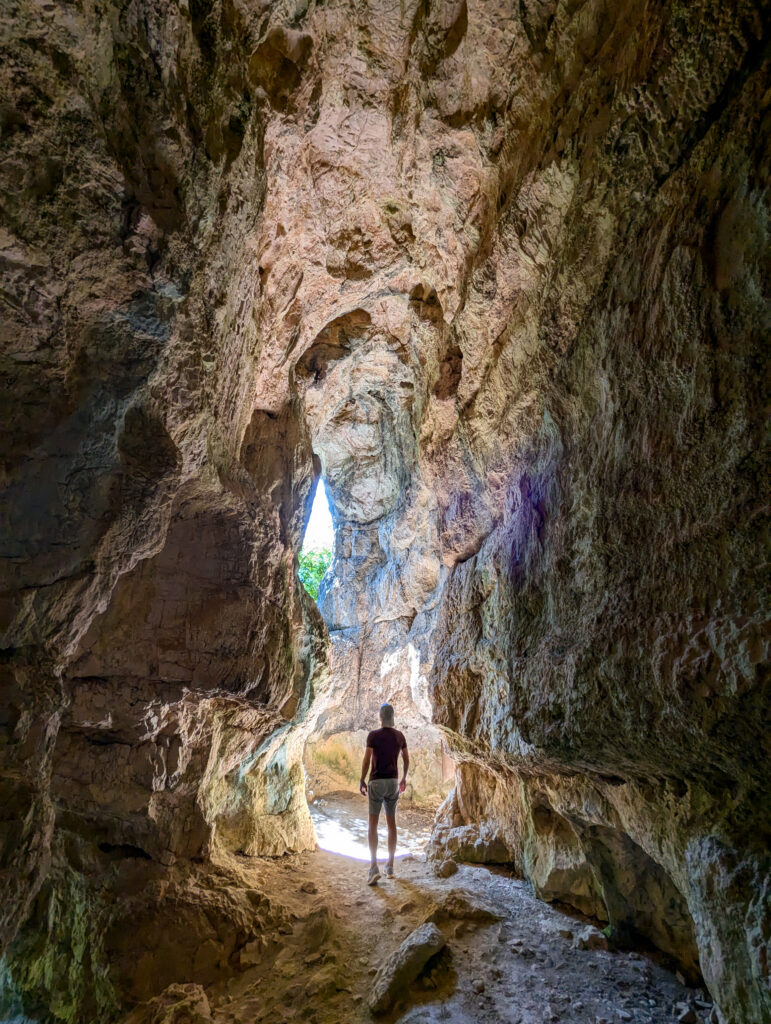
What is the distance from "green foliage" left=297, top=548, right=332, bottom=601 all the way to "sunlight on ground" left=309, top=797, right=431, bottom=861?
764 cm

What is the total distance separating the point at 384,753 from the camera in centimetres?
599

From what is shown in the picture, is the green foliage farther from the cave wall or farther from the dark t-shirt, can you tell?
the cave wall

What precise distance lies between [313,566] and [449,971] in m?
16.9

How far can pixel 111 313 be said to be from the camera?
304cm

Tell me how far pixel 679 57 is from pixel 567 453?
2458 millimetres

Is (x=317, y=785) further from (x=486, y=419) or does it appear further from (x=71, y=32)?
(x=71, y=32)

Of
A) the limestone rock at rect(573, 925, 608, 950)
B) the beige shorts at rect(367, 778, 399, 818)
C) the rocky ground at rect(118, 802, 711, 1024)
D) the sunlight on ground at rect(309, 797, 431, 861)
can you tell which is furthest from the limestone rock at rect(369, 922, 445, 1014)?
the sunlight on ground at rect(309, 797, 431, 861)

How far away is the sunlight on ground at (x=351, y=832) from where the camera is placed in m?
9.12

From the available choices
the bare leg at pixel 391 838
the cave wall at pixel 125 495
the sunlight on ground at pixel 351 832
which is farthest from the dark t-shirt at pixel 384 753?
the sunlight on ground at pixel 351 832

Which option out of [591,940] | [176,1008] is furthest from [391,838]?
[176,1008]

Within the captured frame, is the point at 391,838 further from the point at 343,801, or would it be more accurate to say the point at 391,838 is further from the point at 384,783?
the point at 343,801

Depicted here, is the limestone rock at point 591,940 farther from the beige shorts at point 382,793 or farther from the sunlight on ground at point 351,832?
the sunlight on ground at point 351,832

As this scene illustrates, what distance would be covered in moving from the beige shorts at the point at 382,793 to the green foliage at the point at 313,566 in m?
13.0

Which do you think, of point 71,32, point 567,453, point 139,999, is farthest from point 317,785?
point 71,32
